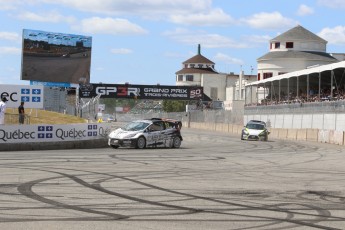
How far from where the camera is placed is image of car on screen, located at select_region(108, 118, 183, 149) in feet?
101

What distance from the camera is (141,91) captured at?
91625 millimetres

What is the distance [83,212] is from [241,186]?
17.8 feet

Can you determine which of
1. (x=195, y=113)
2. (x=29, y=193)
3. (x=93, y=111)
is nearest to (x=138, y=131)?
(x=93, y=111)

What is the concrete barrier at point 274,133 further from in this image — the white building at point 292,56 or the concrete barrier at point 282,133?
the white building at point 292,56

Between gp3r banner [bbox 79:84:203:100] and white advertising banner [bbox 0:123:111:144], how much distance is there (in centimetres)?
5389

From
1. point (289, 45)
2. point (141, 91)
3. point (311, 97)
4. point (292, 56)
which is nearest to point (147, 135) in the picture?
point (311, 97)

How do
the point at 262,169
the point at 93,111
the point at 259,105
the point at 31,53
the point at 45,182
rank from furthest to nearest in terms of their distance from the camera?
the point at 259,105
the point at 31,53
the point at 93,111
the point at 262,169
the point at 45,182

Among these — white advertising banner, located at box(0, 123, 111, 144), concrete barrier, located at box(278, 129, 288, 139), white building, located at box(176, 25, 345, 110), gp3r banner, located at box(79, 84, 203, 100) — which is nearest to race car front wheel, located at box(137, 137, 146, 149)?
white advertising banner, located at box(0, 123, 111, 144)

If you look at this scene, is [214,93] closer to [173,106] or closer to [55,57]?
[173,106]

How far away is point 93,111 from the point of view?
4641 centimetres

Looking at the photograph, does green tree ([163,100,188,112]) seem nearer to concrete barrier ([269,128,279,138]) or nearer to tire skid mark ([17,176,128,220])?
concrete barrier ([269,128,279,138])

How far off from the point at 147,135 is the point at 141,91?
60723 mm

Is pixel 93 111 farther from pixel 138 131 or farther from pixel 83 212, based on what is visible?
pixel 83 212

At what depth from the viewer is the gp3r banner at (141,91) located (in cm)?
8894
